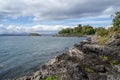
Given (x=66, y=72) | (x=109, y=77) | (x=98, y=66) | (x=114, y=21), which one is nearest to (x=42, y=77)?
(x=66, y=72)

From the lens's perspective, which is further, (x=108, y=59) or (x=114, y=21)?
(x=114, y=21)

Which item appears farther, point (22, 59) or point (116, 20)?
point (116, 20)

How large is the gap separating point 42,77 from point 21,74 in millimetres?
14070

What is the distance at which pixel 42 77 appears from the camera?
29.5 meters

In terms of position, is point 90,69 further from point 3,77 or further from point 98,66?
point 3,77

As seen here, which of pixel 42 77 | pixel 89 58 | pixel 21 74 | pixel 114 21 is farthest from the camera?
pixel 114 21

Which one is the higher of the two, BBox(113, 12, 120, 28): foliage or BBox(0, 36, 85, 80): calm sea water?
BBox(113, 12, 120, 28): foliage

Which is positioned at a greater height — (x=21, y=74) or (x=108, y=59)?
(x=108, y=59)

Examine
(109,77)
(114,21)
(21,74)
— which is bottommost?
(21,74)

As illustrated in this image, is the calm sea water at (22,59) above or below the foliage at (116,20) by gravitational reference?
below

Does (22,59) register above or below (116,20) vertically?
below

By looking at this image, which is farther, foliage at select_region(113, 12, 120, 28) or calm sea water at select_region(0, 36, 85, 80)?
foliage at select_region(113, 12, 120, 28)

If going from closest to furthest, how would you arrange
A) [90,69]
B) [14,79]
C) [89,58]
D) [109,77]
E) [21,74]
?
[109,77]
[90,69]
[89,58]
[14,79]
[21,74]

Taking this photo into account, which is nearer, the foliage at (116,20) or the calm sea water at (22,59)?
the calm sea water at (22,59)
